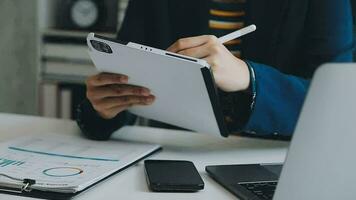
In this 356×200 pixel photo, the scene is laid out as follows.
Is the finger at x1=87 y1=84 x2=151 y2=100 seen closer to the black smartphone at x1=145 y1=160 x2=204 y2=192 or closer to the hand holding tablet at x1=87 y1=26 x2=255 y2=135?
the hand holding tablet at x1=87 y1=26 x2=255 y2=135

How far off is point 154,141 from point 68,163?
0.27 meters

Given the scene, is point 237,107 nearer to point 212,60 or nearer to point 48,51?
point 212,60

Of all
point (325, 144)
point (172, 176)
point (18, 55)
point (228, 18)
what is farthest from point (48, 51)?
point (325, 144)

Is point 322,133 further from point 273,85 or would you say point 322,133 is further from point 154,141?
point 154,141

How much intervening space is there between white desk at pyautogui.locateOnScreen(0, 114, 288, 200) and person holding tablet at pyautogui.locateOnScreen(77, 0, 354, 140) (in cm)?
3

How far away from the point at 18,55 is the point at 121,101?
1.47 m

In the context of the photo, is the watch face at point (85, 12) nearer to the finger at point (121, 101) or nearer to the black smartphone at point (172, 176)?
the finger at point (121, 101)

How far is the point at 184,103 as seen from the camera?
87cm

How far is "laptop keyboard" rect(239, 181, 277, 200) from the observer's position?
0.67 metres

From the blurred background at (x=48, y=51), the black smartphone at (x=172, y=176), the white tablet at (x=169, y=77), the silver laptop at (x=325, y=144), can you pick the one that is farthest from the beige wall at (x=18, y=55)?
the silver laptop at (x=325, y=144)

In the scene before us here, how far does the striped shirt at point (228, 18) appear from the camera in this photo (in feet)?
3.95

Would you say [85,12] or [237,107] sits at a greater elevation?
[85,12]

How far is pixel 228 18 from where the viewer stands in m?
1.22

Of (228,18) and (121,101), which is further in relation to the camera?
(228,18)
